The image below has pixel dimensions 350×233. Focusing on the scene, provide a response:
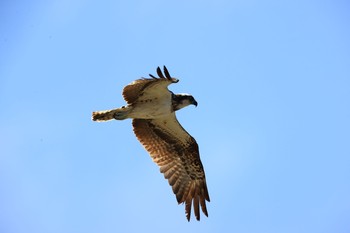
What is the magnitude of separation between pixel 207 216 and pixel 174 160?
1788 millimetres

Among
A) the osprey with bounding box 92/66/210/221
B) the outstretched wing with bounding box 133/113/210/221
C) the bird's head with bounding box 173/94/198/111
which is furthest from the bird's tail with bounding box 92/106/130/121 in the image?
the bird's head with bounding box 173/94/198/111

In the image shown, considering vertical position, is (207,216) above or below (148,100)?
below

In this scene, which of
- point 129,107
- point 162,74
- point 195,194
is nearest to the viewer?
point 162,74

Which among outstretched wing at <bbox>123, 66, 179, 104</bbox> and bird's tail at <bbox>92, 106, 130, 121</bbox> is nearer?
outstretched wing at <bbox>123, 66, 179, 104</bbox>

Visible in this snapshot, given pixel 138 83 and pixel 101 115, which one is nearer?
pixel 138 83

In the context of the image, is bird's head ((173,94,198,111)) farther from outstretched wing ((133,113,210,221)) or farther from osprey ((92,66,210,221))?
outstretched wing ((133,113,210,221))

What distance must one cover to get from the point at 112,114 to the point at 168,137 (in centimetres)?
Answer: 200

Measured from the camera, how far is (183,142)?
1385 centimetres

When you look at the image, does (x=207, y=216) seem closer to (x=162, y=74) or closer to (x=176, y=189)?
(x=176, y=189)

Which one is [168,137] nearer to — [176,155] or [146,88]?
[176,155]

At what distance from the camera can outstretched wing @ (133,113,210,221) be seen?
43.8 feet

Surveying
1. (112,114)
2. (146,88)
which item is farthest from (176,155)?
(146,88)

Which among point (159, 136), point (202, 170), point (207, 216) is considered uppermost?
point (159, 136)

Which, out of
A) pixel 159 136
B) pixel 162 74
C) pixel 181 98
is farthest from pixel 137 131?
pixel 162 74
